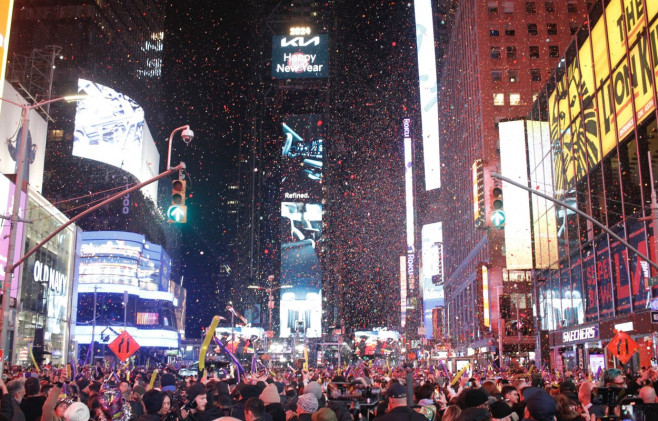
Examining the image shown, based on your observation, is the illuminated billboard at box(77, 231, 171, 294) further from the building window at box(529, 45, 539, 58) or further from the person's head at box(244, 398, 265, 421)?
the person's head at box(244, 398, 265, 421)

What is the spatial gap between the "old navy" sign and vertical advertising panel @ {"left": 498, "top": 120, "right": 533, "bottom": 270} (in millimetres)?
16112

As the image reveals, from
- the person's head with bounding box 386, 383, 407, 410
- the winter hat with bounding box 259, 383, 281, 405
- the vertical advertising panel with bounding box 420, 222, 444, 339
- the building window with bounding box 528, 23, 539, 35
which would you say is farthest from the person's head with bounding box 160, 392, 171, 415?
the vertical advertising panel with bounding box 420, 222, 444, 339

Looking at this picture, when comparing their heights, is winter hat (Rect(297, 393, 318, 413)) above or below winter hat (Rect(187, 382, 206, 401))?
below

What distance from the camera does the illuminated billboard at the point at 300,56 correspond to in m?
160

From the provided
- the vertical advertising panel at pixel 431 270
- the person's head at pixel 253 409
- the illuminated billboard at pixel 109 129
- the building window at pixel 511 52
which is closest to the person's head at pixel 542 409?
the person's head at pixel 253 409

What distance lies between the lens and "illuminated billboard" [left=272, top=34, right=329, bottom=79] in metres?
160

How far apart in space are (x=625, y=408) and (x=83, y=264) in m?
Answer: 96.0

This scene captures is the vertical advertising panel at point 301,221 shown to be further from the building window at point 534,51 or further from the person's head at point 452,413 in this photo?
the person's head at point 452,413

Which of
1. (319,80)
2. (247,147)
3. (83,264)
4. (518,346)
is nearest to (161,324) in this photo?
(83,264)

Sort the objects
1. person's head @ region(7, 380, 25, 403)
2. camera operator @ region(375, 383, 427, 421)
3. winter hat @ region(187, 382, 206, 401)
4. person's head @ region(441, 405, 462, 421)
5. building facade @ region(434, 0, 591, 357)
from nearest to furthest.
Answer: camera operator @ region(375, 383, 427, 421) → person's head @ region(441, 405, 462, 421) → winter hat @ region(187, 382, 206, 401) → person's head @ region(7, 380, 25, 403) → building facade @ region(434, 0, 591, 357)

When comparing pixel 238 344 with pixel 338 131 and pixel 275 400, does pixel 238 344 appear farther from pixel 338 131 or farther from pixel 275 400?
pixel 338 131

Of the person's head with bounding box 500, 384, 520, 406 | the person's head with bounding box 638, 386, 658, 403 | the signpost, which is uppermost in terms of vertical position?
the signpost

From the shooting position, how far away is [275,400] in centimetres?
896

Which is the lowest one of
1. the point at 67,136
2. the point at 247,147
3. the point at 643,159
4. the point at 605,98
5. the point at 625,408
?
the point at 625,408
